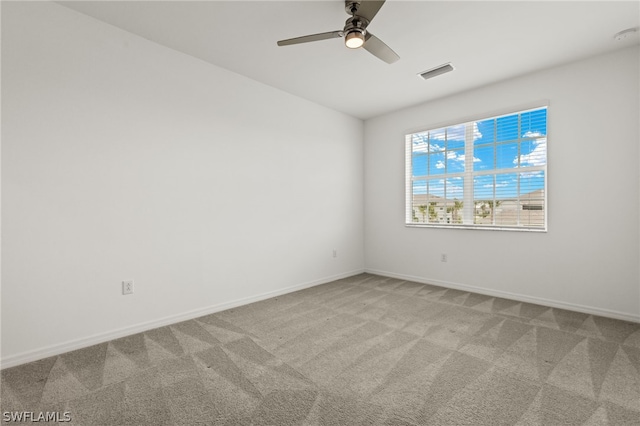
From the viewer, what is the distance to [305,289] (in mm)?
4102

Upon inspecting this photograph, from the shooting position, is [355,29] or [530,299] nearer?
[355,29]

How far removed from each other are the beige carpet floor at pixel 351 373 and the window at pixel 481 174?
1301mm

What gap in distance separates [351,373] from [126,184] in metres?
2.42

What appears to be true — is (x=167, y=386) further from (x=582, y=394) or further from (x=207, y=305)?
(x=582, y=394)

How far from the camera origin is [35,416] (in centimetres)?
159

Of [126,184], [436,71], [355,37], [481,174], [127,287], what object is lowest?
[127,287]

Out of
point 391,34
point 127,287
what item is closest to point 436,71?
point 391,34

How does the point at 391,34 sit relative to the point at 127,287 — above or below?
above

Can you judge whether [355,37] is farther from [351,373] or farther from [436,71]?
[351,373]

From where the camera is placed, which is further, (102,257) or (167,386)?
(102,257)

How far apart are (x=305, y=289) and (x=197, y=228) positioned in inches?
68.5

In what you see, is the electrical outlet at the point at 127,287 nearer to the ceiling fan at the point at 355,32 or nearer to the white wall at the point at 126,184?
the white wall at the point at 126,184

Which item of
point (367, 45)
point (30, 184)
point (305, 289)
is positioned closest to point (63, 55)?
point (30, 184)

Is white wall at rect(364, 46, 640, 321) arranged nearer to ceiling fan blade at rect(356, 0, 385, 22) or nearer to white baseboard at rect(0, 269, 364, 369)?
ceiling fan blade at rect(356, 0, 385, 22)
